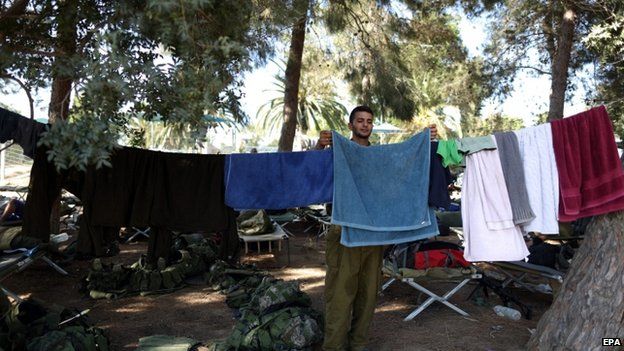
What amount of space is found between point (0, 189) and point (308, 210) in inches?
256

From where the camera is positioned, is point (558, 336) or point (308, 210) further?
point (308, 210)

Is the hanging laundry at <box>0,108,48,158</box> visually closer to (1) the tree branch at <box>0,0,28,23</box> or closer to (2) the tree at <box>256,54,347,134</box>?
(1) the tree branch at <box>0,0,28,23</box>

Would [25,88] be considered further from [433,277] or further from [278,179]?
[433,277]

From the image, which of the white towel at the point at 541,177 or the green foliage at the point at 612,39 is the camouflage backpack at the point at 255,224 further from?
the green foliage at the point at 612,39

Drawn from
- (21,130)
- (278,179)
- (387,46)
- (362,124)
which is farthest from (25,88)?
(387,46)

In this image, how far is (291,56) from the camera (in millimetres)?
8641

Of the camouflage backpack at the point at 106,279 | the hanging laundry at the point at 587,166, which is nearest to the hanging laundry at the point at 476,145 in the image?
the hanging laundry at the point at 587,166

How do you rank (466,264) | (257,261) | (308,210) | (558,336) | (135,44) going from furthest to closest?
(308,210)
(257,261)
(466,264)
(558,336)
(135,44)

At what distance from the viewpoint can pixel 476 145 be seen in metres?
3.50

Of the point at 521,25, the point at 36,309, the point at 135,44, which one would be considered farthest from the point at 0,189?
the point at 521,25

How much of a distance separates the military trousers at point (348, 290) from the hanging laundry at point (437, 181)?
1.83 feet

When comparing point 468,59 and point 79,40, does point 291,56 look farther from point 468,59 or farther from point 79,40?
point 79,40

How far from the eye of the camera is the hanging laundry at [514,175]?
A: 11.3ft

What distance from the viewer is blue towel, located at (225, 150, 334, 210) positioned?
3572 mm
